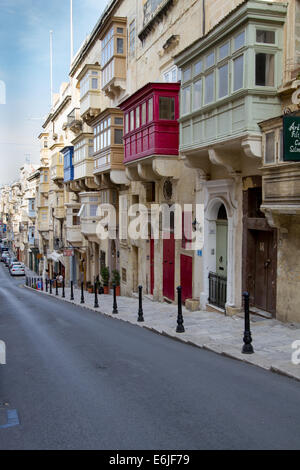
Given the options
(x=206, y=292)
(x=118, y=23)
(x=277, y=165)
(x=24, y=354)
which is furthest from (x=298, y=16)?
(x=118, y=23)

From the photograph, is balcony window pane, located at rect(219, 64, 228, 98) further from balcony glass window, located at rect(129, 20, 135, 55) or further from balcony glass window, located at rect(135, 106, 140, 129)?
balcony glass window, located at rect(129, 20, 135, 55)

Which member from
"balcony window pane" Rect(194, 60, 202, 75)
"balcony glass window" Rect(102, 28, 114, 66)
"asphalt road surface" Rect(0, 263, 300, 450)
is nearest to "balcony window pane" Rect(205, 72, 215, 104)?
"balcony window pane" Rect(194, 60, 202, 75)

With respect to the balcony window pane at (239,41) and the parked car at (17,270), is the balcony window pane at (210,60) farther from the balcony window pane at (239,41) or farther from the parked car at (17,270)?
the parked car at (17,270)

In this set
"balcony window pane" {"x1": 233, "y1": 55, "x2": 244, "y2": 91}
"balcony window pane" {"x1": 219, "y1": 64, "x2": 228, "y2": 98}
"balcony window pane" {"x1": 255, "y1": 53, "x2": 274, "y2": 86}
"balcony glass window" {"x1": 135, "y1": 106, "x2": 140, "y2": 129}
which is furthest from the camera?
"balcony glass window" {"x1": 135, "y1": 106, "x2": 140, "y2": 129}

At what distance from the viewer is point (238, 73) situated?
11.5 m

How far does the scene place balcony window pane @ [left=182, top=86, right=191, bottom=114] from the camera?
14251 mm

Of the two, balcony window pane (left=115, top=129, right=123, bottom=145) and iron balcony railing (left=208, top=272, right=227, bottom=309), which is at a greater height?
balcony window pane (left=115, top=129, right=123, bottom=145)

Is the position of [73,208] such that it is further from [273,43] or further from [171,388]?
[171,388]

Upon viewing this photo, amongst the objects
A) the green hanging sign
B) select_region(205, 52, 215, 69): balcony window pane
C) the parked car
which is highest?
select_region(205, 52, 215, 69): balcony window pane

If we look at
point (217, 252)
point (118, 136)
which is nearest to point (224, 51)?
point (217, 252)

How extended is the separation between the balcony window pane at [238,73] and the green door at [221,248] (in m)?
4.39

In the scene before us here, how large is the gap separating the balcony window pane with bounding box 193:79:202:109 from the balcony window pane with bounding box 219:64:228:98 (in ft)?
4.28

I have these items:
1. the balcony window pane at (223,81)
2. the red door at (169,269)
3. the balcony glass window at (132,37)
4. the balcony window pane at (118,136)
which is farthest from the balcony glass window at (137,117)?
the balcony window pane at (223,81)

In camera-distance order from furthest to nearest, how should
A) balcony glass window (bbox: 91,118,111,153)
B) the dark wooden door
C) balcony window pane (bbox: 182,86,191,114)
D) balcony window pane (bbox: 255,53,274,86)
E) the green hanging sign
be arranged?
balcony glass window (bbox: 91,118,111,153)
balcony window pane (bbox: 182,86,191,114)
the dark wooden door
balcony window pane (bbox: 255,53,274,86)
the green hanging sign
